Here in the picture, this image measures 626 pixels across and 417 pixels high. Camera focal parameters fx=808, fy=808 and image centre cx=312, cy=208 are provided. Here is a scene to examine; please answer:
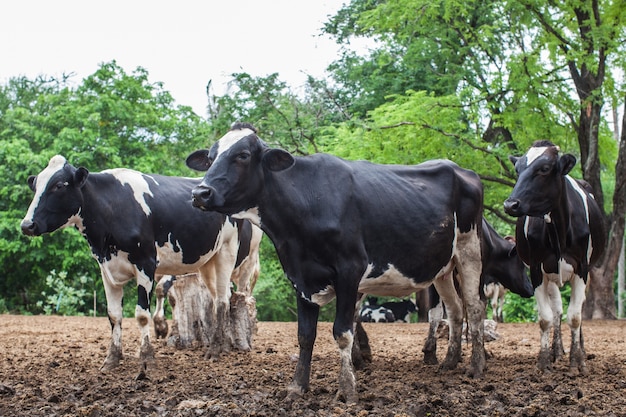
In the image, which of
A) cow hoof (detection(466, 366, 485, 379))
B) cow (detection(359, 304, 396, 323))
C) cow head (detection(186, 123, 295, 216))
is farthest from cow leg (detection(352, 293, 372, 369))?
cow (detection(359, 304, 396, 323))

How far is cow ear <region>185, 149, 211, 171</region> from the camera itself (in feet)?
24.8

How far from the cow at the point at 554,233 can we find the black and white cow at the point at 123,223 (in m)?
4.01

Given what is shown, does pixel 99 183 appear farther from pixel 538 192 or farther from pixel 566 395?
pixel 566 395

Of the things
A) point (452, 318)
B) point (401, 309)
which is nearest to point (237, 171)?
point (452, 318)

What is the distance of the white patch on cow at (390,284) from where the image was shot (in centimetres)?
729

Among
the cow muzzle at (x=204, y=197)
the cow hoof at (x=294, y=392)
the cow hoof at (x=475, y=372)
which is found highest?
the cow muzzle at (x=204, y=197)

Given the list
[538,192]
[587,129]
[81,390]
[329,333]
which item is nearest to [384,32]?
[587,129]

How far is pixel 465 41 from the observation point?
65.9 feet

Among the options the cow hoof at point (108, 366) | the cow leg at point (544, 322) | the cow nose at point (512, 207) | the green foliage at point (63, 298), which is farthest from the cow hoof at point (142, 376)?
the green foliage at point (63, 298)

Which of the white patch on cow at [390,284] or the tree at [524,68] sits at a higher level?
the tree at [524,68]

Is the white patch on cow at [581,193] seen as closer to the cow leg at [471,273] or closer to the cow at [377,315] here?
the cow leg at [471,273]

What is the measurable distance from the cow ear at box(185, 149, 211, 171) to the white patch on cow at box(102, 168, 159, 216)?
2.04 metres

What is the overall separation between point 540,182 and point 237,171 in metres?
3.17

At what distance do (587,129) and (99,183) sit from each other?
13.1 m
